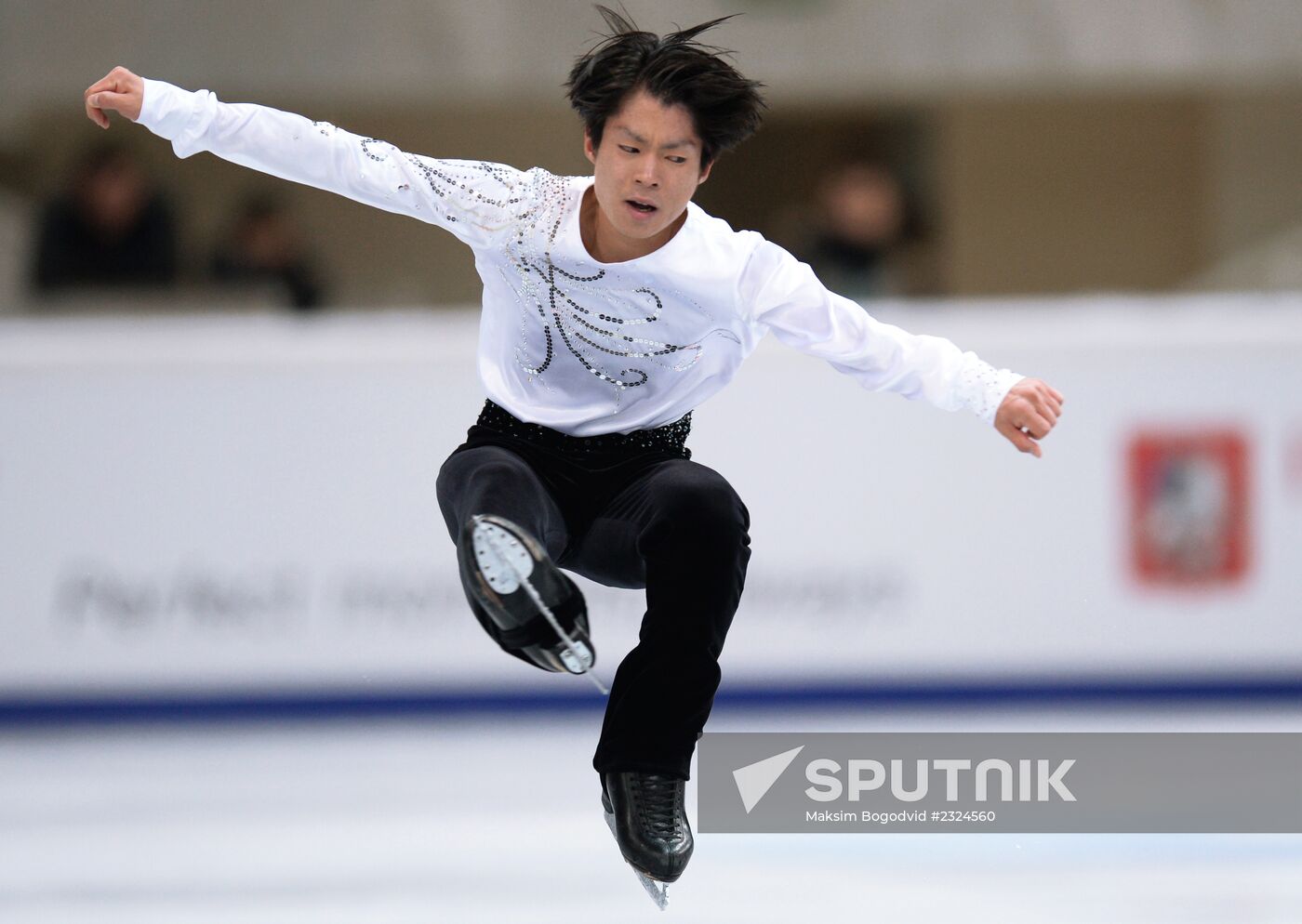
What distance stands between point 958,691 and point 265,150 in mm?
4109

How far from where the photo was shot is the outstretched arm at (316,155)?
141 inches

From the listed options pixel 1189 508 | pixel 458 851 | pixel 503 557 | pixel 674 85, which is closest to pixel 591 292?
pixel 674 85

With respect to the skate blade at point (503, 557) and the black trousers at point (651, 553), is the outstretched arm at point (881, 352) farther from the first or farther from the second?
the skate blade at point (503, 557)

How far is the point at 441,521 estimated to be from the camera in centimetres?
679

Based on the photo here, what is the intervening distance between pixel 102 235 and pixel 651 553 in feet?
14.1

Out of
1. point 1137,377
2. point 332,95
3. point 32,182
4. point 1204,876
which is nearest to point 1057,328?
point 1137,377

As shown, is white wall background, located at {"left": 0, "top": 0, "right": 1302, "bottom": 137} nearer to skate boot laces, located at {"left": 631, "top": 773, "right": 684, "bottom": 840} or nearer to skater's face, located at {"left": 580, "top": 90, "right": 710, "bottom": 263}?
skater's face, located at {"left": 580, "top": 90, "right": 710, "bottom": 263}

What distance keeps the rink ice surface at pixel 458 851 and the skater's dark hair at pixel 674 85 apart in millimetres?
1699

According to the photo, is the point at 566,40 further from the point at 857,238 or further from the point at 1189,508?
the point at 1189,508

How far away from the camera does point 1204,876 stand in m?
4.51

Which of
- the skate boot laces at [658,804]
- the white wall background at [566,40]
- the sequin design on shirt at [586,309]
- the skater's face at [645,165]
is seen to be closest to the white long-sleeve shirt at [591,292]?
the sequin design on shirt at [586,309]

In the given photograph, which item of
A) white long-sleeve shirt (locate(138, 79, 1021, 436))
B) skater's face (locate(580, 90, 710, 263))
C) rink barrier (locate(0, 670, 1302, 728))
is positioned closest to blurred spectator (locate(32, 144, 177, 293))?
rink barrier (locate(0, 670, 1302, 728))

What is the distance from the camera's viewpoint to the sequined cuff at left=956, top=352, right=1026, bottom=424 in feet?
12.0

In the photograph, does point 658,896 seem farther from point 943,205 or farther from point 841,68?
point 943,205
